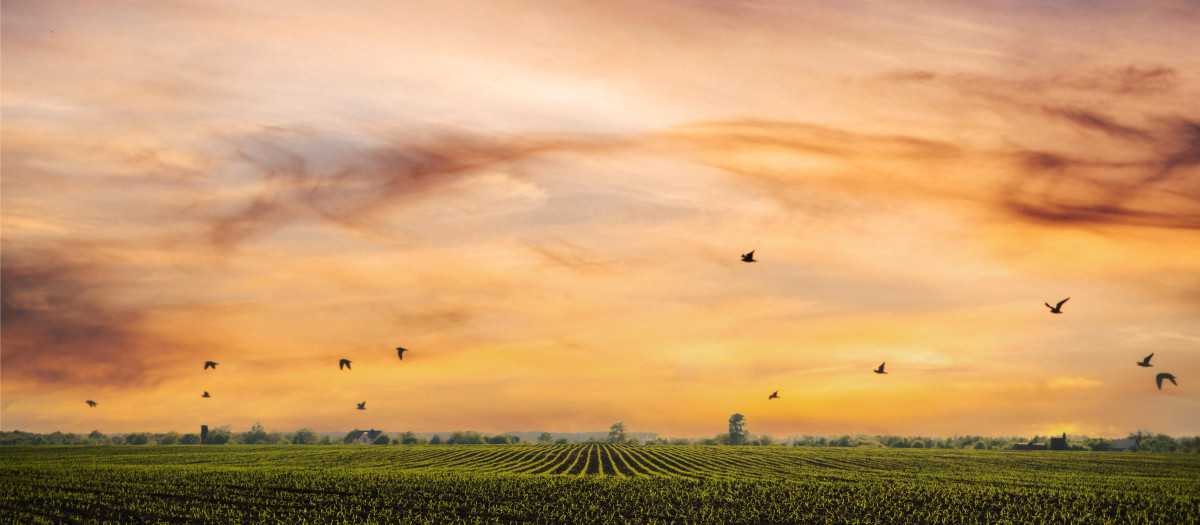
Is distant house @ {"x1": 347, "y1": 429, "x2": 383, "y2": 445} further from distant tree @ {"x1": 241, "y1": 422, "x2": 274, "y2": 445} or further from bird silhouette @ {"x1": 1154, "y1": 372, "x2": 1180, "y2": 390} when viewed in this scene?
bird silhouette @ {"x1": 1154, "y1": 372, "x2": 1180, "y2": 390}

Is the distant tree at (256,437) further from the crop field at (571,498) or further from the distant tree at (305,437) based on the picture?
the crop field at (571,498)

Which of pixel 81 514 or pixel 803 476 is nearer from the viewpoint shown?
pixel 81 514

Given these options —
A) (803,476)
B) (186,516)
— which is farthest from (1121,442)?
(186,516)

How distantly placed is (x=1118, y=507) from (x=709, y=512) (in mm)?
27089

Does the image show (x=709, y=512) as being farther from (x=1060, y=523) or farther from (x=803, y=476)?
(x=803, y=476)

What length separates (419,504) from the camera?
39594 millimetres

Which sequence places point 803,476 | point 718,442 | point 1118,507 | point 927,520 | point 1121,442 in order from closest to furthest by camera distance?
point 927,520, point 1118,507, point 803,476, point 1121,442, point 718,442

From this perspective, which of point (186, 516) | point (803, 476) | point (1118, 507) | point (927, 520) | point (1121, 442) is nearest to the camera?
point (186, 516)

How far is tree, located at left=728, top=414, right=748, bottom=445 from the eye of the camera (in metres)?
184

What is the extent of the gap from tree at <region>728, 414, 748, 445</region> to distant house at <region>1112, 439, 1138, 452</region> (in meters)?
77.5

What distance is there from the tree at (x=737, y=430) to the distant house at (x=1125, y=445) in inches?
3050

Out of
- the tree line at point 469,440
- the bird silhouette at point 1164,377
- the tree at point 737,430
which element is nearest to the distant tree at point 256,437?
the tree line at point 469,440

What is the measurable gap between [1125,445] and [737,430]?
271ft

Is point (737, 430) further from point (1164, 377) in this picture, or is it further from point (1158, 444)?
point (1164, 377)
